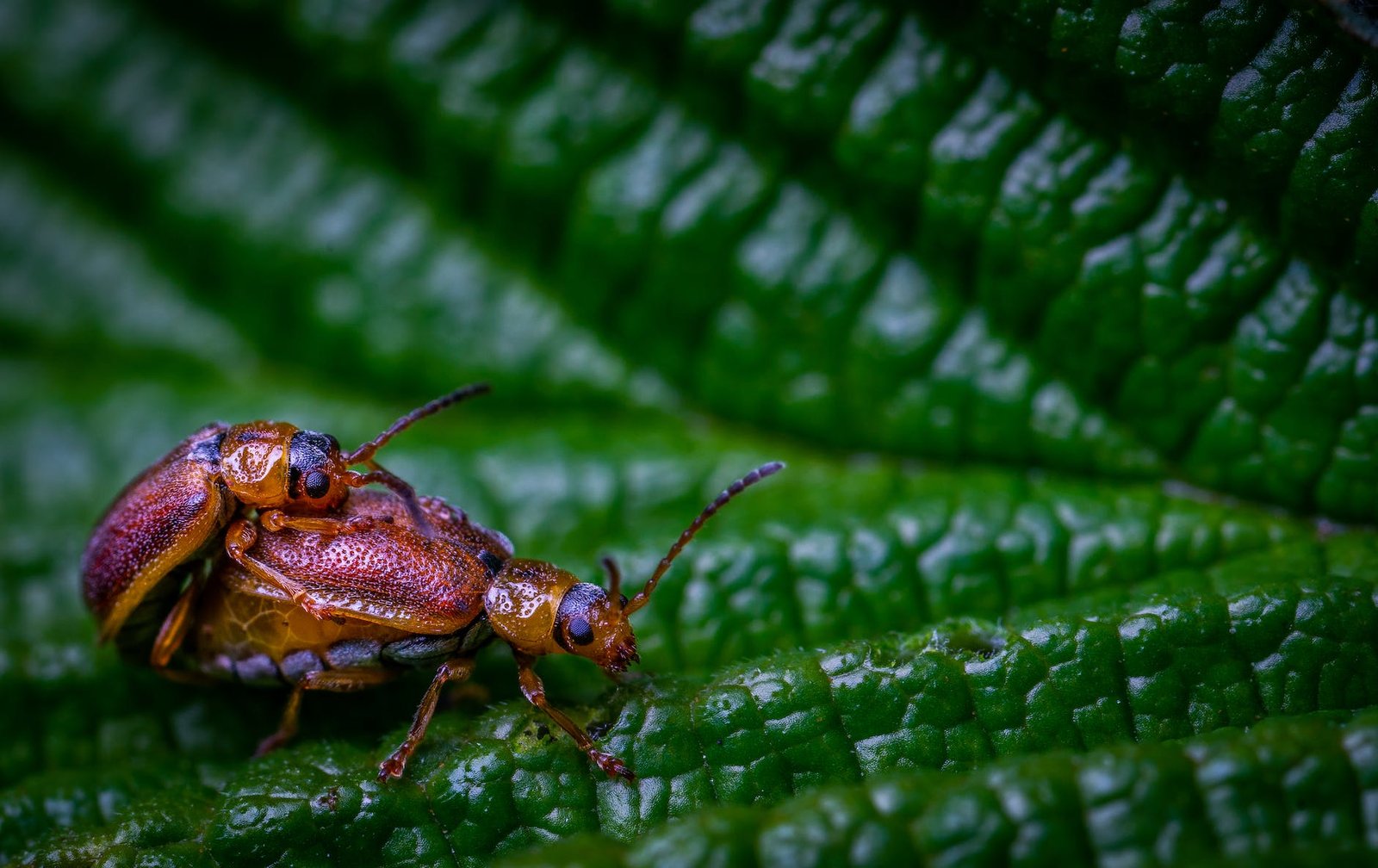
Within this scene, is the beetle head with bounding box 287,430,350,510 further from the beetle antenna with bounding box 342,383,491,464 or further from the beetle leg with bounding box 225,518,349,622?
the beetle leg with bounding box 225,518,349,622

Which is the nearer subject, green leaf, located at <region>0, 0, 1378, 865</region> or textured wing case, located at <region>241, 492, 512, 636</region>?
green leaf, located at <region>0, 0, 1378, 865</region>

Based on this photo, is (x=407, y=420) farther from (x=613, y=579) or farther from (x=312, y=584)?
(x=613, y=579)

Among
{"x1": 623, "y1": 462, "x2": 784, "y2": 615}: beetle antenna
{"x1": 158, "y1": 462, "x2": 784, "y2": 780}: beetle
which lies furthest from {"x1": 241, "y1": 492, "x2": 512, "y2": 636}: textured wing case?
{"x1": 623, "y1": 462, "x2": 784, "y2": 615}: beetle antenna

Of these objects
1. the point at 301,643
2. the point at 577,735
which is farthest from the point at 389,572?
the point at 577,735

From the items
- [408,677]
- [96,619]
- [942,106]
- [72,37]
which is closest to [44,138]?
[72,37]

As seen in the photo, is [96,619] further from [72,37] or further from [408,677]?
[72,37]

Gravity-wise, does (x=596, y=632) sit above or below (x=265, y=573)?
below

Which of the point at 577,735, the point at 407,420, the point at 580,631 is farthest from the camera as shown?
the point at 407,420
